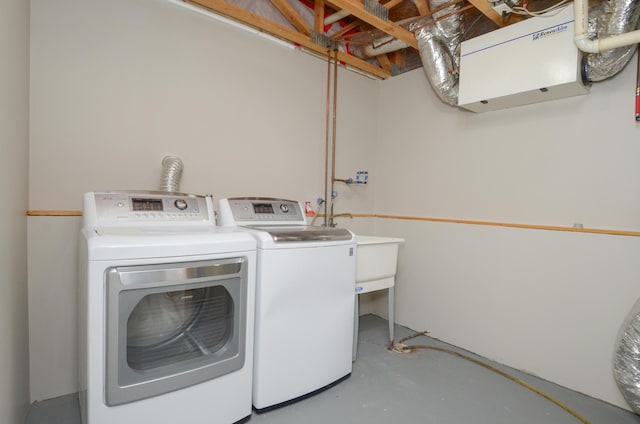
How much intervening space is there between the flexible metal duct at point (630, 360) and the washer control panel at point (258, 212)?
1919 mm

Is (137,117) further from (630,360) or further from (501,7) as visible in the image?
(630,360)

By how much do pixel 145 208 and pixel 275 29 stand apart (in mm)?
1661

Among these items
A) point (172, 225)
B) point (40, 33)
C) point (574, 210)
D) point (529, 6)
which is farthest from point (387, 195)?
point (40, 33)

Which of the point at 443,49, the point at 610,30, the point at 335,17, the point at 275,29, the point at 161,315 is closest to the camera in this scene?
the point at 161,315

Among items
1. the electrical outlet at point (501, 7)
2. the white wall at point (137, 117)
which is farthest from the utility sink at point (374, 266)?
the electrical outlet at point (501, 7)

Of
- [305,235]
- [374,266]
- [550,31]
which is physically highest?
[550,31]

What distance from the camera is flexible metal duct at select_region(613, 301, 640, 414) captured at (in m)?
1.71

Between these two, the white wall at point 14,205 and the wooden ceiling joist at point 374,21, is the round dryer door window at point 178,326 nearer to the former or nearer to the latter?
the white wall at point 14,205

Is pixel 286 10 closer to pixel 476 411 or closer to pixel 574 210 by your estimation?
pixel 574 210

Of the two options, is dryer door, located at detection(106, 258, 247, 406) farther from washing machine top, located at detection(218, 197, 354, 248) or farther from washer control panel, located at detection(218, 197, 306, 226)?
washer control panel, located at detection(218, 197, 306, 226)

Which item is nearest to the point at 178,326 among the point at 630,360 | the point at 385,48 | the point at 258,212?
the point at 258,212

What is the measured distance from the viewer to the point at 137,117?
204 cm

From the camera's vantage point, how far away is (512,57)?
2.16 m

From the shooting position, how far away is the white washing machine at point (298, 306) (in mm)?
1666
